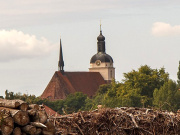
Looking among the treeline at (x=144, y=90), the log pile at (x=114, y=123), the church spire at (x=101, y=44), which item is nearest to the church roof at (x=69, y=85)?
the church spire at (x=101, y=44)

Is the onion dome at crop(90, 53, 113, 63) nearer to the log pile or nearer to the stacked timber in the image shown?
the log pile

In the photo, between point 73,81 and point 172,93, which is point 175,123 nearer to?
point 172,93

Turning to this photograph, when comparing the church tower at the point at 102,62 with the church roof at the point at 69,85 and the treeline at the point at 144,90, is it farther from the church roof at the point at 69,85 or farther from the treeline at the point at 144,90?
the treeline at the point at 144,90

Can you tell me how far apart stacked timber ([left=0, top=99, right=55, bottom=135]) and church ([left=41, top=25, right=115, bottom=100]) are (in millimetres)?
136777

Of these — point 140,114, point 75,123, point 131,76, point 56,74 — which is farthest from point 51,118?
point 56,74

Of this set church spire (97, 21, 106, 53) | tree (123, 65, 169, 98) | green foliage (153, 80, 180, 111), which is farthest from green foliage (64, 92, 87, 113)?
green foliage (153, 80, 180, 111)

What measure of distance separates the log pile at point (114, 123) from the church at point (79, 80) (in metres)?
135

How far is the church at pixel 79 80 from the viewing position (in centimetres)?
15575

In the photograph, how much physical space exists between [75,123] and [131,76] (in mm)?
65844

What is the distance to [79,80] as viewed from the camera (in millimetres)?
158125

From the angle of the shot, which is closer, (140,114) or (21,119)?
(21,119)

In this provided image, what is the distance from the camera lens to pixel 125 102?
250 ft

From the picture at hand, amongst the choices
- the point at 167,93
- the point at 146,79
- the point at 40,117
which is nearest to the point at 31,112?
the point at 40,117

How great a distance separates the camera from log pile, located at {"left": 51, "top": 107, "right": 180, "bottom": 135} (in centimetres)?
→ 1639
